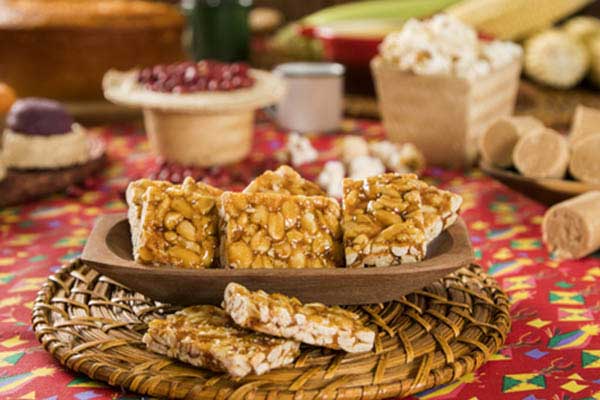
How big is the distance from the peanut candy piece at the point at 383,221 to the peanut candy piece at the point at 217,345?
15cm

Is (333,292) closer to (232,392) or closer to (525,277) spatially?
(232,392)

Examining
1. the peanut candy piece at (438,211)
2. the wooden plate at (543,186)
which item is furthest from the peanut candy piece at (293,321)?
the wooden plate at (543,186)

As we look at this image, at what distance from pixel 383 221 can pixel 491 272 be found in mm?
358

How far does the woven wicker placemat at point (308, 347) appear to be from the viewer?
2.68ft

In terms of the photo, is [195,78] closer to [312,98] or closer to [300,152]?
[300,152]

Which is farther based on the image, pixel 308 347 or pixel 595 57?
pixel 595 57

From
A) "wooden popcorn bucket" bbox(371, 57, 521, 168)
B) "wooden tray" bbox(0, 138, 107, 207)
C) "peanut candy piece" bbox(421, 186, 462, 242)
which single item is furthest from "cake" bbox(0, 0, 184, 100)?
"peanut candy piece" bbox(421, 186, 462, 242)

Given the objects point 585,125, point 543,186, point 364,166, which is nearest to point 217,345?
point 543,186

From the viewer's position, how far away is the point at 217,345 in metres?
0.81

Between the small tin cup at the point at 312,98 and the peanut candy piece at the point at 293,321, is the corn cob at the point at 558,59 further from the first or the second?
the peanut candy piece at the point at 293,321

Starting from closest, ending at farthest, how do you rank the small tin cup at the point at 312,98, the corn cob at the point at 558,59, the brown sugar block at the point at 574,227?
the brown sugar block at the point at 574,227 → the small tin cup at the point at 312,98 → the corn cob at the point at 558,59

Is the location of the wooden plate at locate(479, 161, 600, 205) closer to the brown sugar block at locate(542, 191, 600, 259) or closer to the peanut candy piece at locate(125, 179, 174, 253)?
the brown sugar block at locate(542, 191, 600, 259)

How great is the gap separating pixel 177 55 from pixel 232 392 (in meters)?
1.65

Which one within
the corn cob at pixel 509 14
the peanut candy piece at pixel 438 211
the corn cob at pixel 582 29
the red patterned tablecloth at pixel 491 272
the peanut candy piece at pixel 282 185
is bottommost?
the red patterned tablecloth at pixel 491 272
